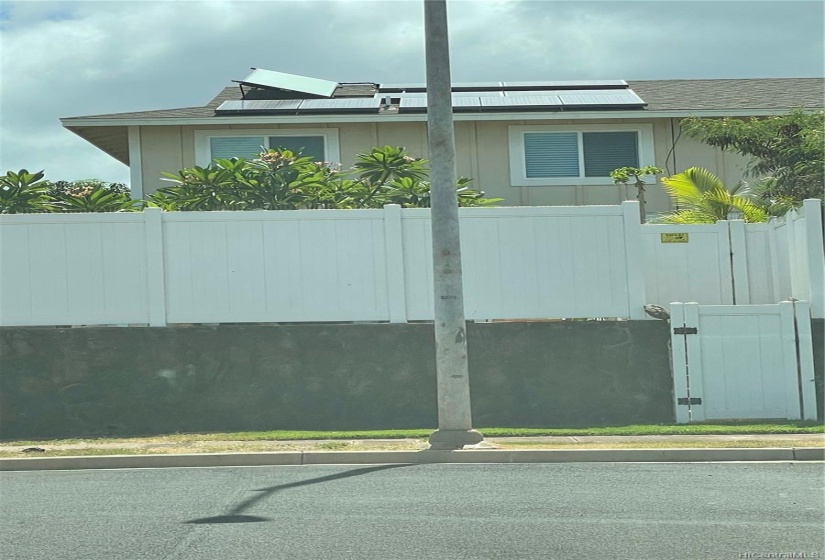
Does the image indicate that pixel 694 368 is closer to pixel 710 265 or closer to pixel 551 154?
pixel 710 265

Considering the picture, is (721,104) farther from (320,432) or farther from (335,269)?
(320,432)

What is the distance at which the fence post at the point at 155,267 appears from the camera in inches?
506

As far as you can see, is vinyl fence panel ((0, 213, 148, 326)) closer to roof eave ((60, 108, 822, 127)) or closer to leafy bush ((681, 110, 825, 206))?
roof eave ((60, 108, 822, 127))

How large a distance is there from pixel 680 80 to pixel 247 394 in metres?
14.7

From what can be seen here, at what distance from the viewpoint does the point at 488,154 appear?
1895 cm

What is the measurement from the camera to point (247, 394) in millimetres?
12742

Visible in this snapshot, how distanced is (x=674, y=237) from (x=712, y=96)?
295 inches

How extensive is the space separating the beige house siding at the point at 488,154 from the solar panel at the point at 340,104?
1.21 ft

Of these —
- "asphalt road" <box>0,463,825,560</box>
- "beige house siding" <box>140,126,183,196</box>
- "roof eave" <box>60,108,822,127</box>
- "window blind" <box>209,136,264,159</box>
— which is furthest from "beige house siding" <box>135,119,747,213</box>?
"asphalt road" <box>0,463,825,560</box>

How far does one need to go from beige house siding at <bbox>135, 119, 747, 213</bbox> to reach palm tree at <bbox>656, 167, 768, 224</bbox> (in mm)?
2034

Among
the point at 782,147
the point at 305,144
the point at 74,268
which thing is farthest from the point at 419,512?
the point at 305,144

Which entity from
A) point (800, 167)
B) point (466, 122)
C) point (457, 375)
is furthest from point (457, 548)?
point (466, 122)

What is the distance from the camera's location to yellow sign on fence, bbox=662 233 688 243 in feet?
45.4

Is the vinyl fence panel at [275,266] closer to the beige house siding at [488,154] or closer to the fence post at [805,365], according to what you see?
the fence post at [805,365]
